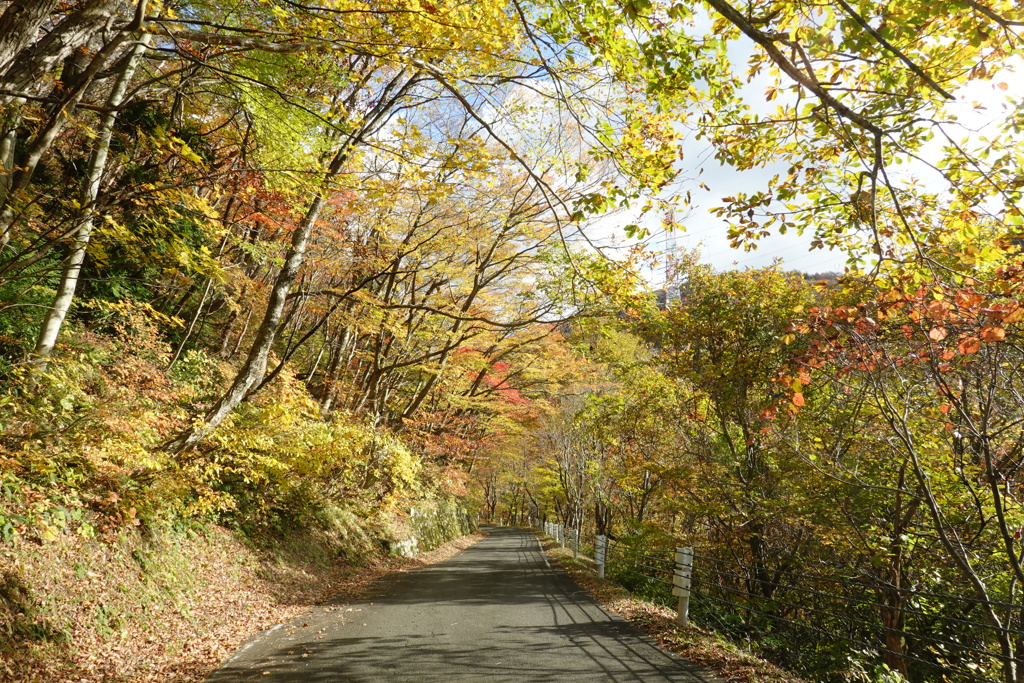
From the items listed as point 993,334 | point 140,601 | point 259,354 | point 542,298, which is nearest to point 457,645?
point 140,601

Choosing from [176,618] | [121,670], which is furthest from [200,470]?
[121,670]

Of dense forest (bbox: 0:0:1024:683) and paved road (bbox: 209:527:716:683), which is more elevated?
dense forest (bbox: 0:0:1024:683)

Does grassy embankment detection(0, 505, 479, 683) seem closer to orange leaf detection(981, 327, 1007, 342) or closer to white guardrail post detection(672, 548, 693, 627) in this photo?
white guardrail post detection(672, 548, 693, 627)

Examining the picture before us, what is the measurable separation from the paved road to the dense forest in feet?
5.77

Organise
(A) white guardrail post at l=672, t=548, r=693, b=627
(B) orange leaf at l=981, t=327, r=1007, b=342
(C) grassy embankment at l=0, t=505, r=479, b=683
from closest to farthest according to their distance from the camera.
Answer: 1. (B) orange leaf at l=981, t=327, r=1007, b=342
2. (C) grassy embankment at l=0, t=505, r=479, b=683
3. (A) white guardrail post at l=672, t=548, r=693, b=627

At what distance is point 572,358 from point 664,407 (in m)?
9.66

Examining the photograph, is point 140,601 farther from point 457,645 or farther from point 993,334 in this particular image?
point 993,334

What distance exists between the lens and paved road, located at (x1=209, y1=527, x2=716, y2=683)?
16.2 feet

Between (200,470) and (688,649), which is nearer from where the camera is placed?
(688,649)

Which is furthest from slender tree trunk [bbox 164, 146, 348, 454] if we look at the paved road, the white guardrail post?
the white guardrail post

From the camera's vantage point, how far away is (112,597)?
19.1 feet

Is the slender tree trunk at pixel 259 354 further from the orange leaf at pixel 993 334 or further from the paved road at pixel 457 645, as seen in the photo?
the orange leaf at pixel 993 334

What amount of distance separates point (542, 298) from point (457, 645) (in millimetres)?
9589

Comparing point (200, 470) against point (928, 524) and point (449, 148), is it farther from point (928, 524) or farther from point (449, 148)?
point (928, 524)
